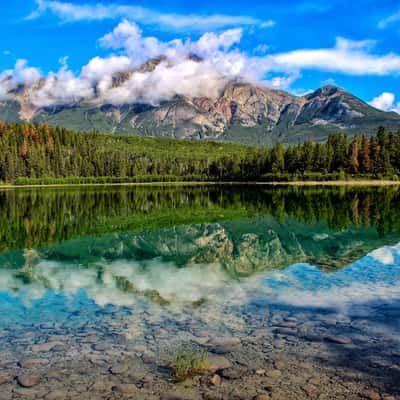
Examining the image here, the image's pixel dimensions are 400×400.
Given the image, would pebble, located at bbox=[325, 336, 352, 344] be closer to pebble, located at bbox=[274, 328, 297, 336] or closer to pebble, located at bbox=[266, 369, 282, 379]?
pebble, located at bbox=[274, 328, 297, 336]

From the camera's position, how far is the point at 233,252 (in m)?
28.9

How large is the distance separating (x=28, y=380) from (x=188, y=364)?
402cm

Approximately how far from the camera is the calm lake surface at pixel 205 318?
10828mm

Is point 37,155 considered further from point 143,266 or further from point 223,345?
point 223,345

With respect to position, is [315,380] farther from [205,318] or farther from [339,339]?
[205,318]

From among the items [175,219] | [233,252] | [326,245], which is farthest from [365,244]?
[175,219]

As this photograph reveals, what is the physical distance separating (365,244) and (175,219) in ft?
78.6

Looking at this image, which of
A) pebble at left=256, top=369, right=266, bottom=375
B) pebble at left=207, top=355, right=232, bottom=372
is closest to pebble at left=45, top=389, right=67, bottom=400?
pebble at left=207, top=355, right=232, bottom=372

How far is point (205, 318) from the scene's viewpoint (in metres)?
15.5

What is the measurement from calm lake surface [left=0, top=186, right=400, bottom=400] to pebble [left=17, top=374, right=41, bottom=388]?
51 millimetres

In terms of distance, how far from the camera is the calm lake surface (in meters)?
10.8

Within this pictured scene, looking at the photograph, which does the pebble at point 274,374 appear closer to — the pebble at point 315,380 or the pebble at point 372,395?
the pebble at point 315,380

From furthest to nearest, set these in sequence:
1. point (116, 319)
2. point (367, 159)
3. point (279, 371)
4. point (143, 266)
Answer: point (367, 159) < point (143, 266) < point (116, 319) < point (279, 371)

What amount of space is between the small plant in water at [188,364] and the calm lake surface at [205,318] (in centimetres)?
18
